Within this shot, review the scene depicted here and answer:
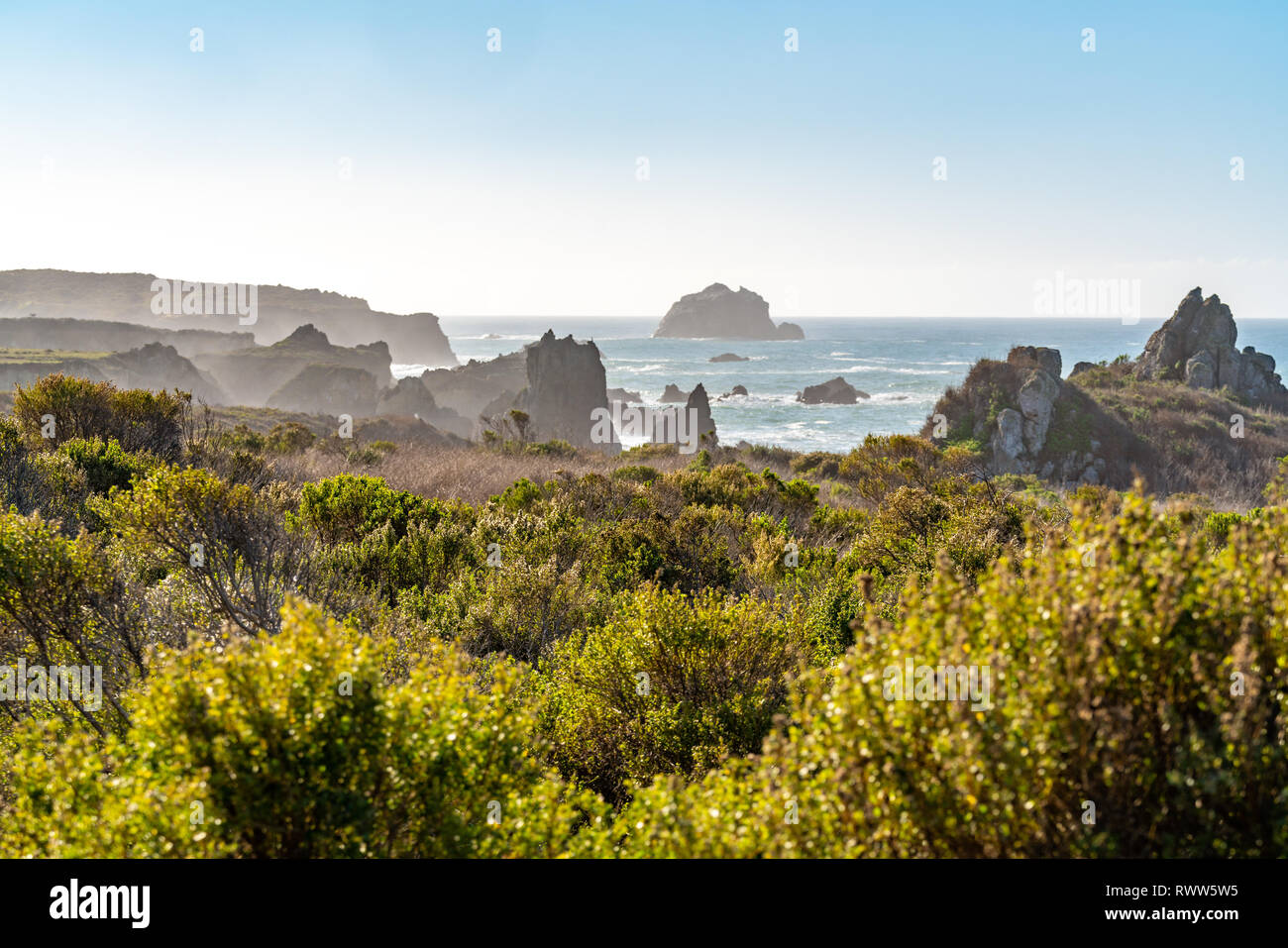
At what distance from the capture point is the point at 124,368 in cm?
7288

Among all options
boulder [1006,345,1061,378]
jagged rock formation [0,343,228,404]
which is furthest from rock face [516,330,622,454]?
boulder [1006,345,1061,378]

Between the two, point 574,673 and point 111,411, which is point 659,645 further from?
point 111,411

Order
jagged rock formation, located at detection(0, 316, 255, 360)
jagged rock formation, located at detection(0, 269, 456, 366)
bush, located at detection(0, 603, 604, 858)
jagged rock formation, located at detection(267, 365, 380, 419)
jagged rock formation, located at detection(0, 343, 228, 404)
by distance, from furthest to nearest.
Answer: jagged rock formation, located at detection(0, 269, 456, 366) < jagged rock formation, located at detection(0, 316, 255, 360) < jagged rock formation, located at detection(267, 365, 380, 419) < jagged rock formation, located at detection(0, 343, 228, 404) < bush, located at detection(0, 603, 604, 858)

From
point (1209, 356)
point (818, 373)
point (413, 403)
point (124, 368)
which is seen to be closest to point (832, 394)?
point (818, 373)

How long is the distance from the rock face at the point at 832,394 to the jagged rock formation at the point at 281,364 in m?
54.8

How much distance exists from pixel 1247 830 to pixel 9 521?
8.99 metres

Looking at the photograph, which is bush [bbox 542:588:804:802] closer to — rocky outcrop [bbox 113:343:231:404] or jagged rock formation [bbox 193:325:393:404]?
rocky outcrop [bbox 113:343:231:404]

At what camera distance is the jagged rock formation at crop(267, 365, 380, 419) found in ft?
288

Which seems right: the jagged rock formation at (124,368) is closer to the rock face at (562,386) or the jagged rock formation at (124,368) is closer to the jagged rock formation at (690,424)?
the rock face at (562,386)

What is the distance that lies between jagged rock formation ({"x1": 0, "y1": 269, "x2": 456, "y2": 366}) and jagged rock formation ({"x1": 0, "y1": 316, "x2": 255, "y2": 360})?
28261 mm

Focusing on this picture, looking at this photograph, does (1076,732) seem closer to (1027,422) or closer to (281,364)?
(1027,422)

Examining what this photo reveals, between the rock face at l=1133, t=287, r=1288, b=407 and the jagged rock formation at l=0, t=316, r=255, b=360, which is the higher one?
the jagged rock formation at l=0, t=316, r=255, b=360

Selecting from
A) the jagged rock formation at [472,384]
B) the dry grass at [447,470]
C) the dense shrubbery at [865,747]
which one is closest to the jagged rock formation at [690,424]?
the jagged rock formation at [472,384]
